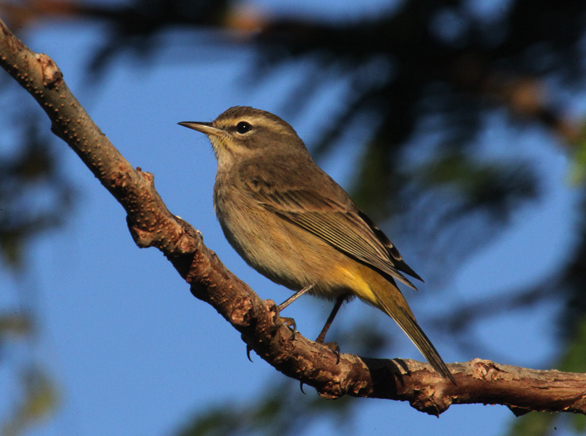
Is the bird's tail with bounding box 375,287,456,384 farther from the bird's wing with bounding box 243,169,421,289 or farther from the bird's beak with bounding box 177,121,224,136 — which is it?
the bird's beak with bounding box 177,121,224,136

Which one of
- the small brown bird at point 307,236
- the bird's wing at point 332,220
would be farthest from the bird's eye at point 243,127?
the bird's wing at point 332,220

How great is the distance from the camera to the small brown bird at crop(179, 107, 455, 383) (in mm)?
5324

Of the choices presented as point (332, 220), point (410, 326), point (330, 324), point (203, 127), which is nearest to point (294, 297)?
point (330, 324)

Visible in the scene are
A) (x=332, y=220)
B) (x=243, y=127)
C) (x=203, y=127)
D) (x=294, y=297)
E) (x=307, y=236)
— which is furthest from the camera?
(x=243, y=127)

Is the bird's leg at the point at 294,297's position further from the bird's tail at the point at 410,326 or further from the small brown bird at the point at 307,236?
the bird's tail at the point at 410,326

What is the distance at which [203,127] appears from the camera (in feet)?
22.4

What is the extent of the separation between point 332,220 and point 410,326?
1551mm

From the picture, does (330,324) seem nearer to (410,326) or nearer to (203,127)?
(410,326)

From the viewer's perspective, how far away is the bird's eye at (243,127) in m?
7.06

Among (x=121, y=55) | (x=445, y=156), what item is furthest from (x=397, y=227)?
(x=121, y=55)

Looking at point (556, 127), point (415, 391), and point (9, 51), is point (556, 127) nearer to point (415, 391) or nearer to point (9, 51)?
point (415, 391)

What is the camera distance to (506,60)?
4562mm

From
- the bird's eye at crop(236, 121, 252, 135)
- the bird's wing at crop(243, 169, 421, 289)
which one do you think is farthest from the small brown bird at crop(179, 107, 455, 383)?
the bird's eye at crop(236, 121, 252, 135)

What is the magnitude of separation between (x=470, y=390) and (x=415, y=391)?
13.7 inches
